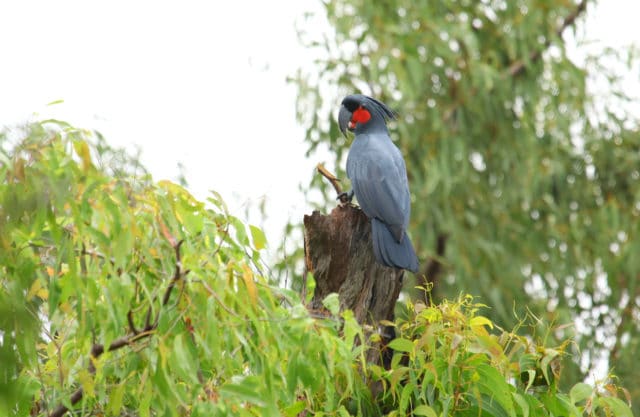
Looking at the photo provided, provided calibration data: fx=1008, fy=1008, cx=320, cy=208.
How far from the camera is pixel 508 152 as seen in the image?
21.8ft

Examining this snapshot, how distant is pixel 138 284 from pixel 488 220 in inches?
178

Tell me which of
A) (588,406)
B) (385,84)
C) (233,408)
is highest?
(385,84)

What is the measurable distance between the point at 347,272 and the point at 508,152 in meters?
3.40

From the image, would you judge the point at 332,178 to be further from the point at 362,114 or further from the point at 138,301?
the point at 138,301

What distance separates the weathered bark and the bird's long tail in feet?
0.14

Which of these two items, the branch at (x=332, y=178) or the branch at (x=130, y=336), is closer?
the branch at (x=130, y=336)

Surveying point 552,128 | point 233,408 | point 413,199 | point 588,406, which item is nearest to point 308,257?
point 588,406

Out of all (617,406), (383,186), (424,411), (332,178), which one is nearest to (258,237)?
(424,411)

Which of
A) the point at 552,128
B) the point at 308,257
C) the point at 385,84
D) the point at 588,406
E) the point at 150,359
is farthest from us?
the point at 552,128

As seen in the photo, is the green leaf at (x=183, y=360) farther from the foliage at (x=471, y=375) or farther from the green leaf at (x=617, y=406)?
the green leaf at (x=617, y=406)

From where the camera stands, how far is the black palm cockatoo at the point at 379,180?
356 centimetres

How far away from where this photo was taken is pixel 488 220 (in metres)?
6.66

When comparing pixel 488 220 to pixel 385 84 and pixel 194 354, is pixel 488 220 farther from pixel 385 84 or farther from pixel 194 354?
pixel 194 354

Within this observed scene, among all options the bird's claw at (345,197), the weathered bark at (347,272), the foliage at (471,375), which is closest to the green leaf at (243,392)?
the foliage at (471,375)
